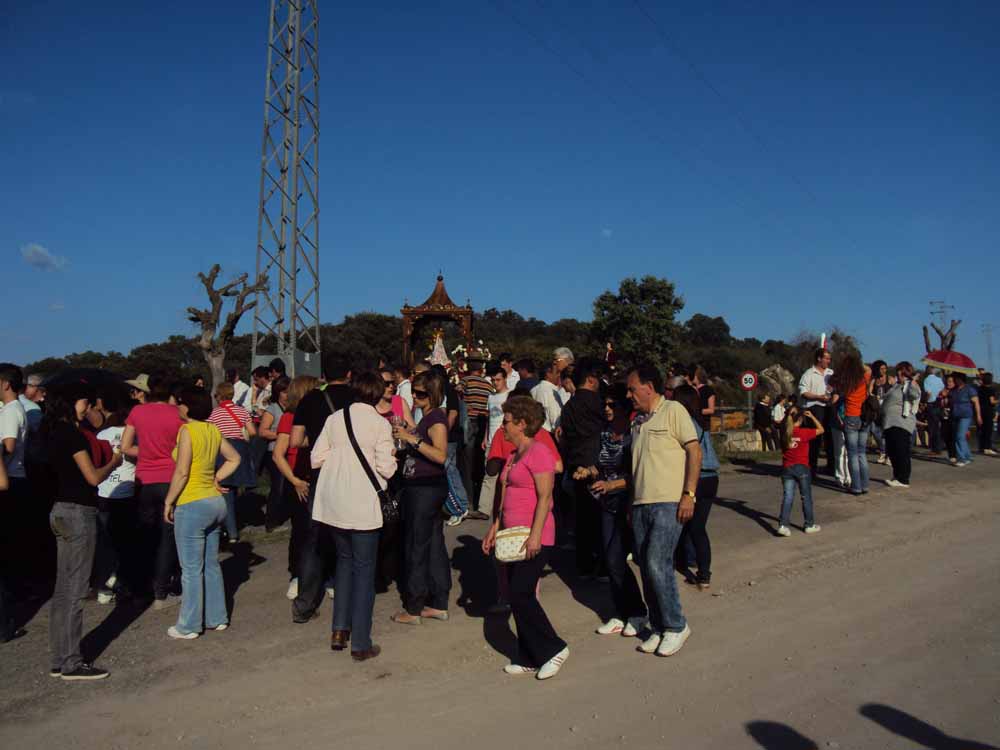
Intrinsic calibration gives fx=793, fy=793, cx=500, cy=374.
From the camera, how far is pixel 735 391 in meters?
43.4

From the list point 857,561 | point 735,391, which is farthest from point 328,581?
point 735,391

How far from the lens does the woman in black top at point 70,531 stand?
18.0ft

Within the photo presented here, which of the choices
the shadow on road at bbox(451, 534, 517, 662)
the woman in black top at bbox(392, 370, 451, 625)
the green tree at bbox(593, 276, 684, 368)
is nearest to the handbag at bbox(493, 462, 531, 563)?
the shadow on road at bbox(451, 534, 517, 662)

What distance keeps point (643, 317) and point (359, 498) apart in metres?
46.9

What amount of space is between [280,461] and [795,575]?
16.6 feet

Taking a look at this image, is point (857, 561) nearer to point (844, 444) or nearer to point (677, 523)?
point (677, 523)

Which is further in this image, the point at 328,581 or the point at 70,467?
the point at 328,581

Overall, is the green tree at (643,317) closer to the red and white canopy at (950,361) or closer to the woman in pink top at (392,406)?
the red and white canopy at (950,361)

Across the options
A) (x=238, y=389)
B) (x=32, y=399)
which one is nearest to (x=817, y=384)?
(x=238, y=389)

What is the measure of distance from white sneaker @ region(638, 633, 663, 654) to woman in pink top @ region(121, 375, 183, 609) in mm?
4233

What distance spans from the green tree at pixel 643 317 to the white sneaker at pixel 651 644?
45266mm

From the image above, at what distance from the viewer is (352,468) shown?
576cm

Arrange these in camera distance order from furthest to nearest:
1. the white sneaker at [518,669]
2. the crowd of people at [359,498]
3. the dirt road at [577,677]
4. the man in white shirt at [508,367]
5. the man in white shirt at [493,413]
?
the man in white shirt at [508,367]
the man in white shirt at [493,413]
the crowd of people at [359,498]
the white sneaker at [518,669]
the dirt road at [577,677]

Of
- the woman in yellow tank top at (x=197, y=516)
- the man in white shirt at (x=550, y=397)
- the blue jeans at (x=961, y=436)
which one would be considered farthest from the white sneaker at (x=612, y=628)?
the blue jeans at (x=961, y=436)
